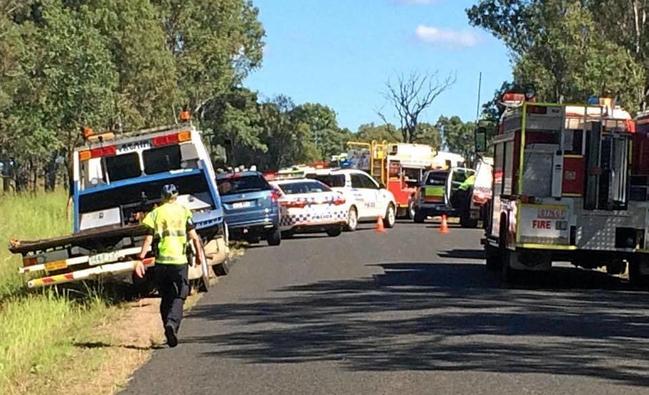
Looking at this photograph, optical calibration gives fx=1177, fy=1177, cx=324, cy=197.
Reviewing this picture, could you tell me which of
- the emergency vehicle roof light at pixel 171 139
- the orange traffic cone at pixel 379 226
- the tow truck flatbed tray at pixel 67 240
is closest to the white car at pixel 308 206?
the orange traffic cone at pixel 379 226

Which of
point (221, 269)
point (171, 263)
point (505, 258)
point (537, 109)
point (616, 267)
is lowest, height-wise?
point (221, 269)

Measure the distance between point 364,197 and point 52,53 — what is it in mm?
11216

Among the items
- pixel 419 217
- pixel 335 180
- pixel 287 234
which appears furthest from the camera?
pixel 419 217

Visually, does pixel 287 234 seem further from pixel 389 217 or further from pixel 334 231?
pixel 389 217

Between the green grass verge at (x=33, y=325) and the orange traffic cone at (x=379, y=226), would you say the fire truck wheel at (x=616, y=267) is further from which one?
the orange traffic cone at (x=379, y=226)

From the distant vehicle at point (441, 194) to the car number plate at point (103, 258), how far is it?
21.6 meters

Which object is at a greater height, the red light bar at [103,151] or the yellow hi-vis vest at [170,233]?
the red light bar at [103,151]

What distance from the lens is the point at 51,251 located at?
15.6m

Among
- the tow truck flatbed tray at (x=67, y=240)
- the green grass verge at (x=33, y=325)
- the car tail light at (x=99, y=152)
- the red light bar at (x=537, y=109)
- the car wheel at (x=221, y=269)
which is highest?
the red light bar at (x=537, y=109)

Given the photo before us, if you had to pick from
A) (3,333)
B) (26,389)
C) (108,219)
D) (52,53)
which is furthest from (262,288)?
(52,53)

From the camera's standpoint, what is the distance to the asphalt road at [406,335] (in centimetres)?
993

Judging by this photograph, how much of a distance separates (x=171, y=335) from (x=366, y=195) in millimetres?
21569

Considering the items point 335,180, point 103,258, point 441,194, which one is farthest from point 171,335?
point 441,194

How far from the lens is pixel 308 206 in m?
29.4
